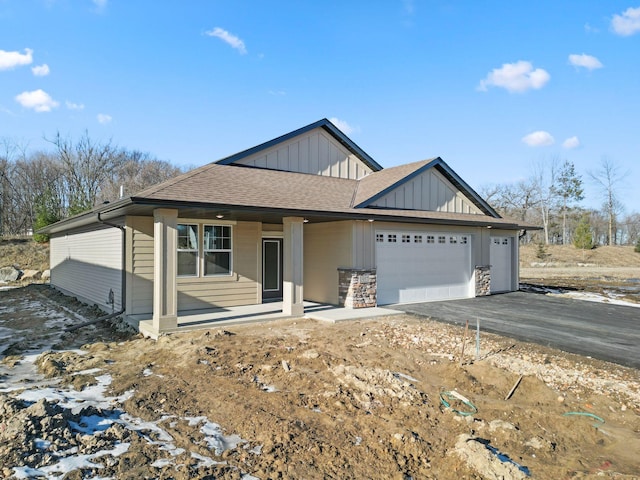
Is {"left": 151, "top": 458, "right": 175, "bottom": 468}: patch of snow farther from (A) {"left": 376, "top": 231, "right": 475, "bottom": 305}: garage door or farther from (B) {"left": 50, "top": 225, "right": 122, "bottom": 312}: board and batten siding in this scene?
(A) {"left": 376, "top": 231, "right": 475, "bottom": 305}: garage door

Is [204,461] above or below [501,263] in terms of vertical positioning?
below

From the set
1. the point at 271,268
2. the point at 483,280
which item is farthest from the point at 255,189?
the point at 483,280

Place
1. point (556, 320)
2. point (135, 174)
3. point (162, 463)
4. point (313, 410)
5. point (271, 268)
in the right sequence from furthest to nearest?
point (135, 174), point (271, 268), point (556, 320), point (313, 410), point (162, 463)

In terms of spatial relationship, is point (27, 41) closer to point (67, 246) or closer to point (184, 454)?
point (67, 246)

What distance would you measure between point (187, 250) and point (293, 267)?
2963 mm

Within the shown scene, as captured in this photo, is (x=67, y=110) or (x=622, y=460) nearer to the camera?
(x=622, y=460)

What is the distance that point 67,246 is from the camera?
1634 cm

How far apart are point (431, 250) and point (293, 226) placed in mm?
5494

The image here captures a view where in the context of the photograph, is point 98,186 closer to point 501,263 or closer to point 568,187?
point 501,263

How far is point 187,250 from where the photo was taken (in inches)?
417

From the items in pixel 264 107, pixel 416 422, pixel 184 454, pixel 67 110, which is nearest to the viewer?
pixel 184 454

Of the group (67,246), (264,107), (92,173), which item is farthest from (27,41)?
(92,173)

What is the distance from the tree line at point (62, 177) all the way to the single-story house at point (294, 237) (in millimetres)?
23240

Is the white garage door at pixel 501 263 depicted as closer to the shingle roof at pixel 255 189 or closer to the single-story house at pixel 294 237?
the single-story house at pixel 294 237
